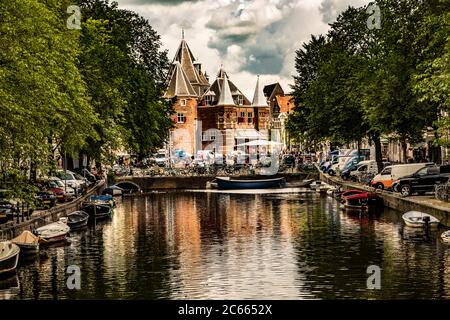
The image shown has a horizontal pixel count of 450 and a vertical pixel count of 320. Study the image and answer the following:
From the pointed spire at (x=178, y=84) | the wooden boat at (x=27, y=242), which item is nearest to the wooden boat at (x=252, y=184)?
the pointed spire at (x=178, y=84)

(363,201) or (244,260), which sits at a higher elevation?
(363,201)

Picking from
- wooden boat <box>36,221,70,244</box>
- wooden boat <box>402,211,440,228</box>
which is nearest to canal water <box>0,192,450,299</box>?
wooden boat <box>402,211,440,228</box>

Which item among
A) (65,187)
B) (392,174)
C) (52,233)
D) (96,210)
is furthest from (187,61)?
(52,233)

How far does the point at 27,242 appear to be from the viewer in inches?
1350

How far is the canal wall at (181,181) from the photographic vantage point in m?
93.1

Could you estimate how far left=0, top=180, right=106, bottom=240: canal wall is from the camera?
117 ft

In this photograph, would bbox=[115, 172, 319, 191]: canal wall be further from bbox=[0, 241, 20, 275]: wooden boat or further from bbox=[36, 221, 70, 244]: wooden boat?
bbox=[0, 241, 20, 275]: wooden boat

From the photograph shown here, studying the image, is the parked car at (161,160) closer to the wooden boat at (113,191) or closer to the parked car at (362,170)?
the wooden boat at (113,191)

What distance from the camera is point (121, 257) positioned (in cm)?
3462

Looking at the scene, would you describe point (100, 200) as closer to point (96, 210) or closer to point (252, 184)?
point (96, 210)

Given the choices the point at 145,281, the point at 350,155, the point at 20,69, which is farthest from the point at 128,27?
the point at 145,281

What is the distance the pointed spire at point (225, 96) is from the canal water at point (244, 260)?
92.0 metres

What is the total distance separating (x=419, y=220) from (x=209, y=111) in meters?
108
